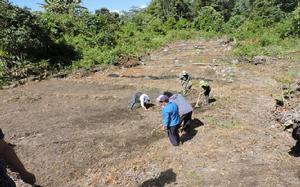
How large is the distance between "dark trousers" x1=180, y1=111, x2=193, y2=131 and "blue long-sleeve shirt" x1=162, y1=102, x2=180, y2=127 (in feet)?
2.87

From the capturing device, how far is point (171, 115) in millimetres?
9422

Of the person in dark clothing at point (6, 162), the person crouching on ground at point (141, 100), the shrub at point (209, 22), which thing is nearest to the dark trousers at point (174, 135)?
the person crouching on ground at point (141, 100)

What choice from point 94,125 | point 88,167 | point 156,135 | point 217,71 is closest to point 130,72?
point 217,71

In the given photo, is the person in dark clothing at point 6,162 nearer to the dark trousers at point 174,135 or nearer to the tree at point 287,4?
the dark trousers at point 174,135

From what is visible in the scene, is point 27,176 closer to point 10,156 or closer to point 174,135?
point 10,156

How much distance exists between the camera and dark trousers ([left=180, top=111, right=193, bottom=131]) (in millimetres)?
10436

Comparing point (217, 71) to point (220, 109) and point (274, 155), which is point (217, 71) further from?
point (274, 155)

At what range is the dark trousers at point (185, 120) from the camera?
10.4 meters

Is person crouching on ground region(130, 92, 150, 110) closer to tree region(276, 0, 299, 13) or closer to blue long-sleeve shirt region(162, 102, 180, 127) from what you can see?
blue long-sleeve shirt region(162, 102, 180, 127)

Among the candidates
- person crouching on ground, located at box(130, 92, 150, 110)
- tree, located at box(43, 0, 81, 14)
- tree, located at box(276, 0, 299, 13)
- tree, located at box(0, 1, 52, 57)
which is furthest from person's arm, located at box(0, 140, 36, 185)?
tree, located at box(276, 0, 299, 13)

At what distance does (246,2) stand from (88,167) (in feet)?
166

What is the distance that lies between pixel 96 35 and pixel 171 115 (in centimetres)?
2303

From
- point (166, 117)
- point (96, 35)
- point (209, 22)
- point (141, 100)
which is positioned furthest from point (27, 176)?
point (209, 22)

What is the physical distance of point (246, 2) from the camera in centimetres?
5591
